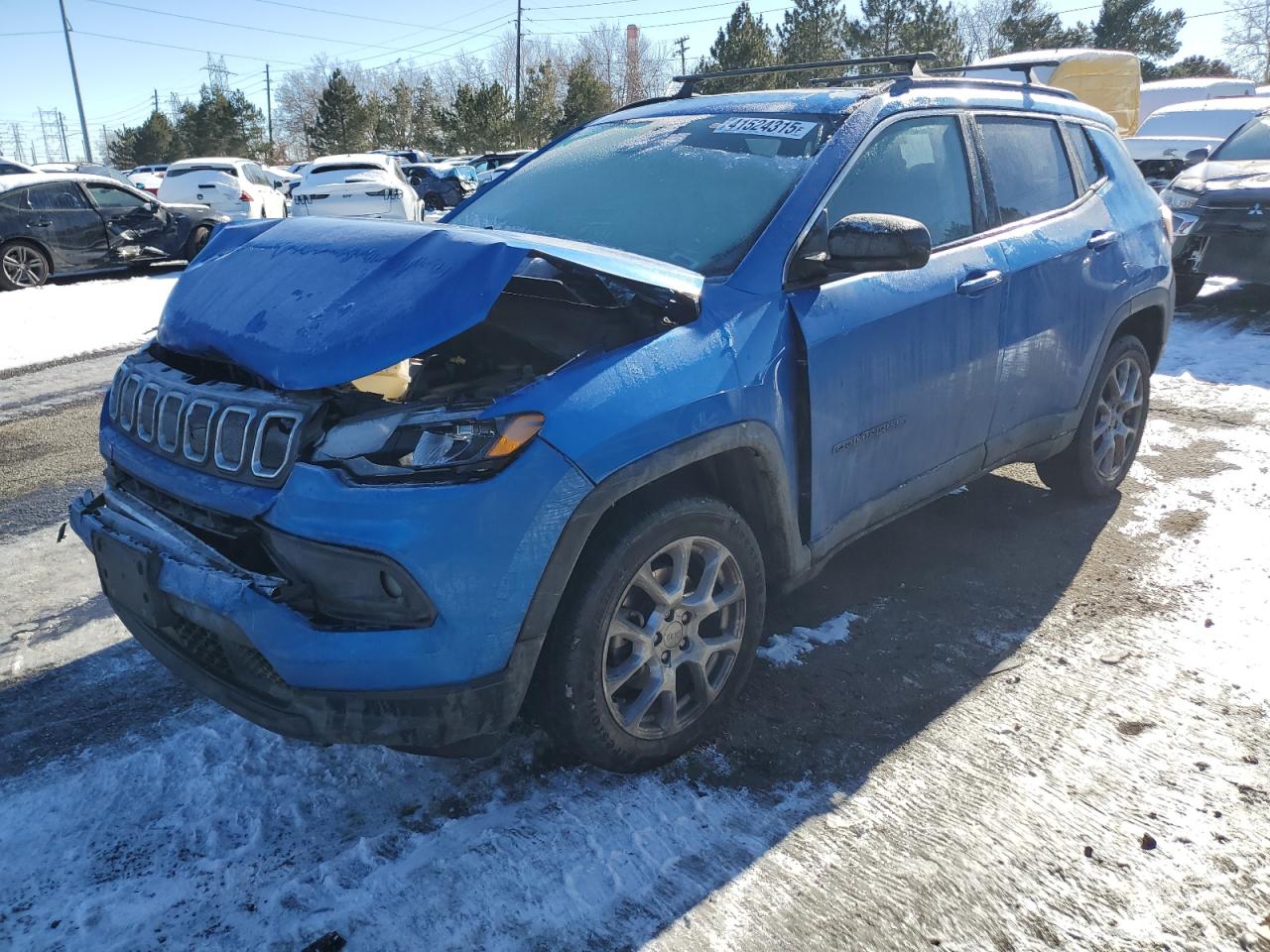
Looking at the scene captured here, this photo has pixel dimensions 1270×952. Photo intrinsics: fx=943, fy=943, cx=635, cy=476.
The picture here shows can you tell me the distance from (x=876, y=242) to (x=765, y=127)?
32.2 inches

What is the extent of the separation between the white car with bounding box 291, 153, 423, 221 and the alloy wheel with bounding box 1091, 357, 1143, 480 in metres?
11.4

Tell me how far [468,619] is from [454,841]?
0.66m

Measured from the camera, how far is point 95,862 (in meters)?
2.32

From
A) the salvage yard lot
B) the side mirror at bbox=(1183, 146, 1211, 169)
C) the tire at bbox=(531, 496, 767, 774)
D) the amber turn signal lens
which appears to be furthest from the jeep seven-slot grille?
the side mirror at bbox=(1183, 146, 1211, 169)

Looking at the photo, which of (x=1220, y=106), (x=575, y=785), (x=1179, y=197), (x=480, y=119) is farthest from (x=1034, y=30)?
(x=575, y=785)

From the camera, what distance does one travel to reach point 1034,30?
157ft

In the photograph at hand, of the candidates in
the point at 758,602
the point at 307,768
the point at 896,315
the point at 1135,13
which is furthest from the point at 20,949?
the point at 1135,13

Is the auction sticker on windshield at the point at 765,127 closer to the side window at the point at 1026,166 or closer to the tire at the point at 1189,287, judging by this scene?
the side window at the point at 1026,166

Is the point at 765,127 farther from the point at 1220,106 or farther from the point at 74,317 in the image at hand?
the point at 1220,106

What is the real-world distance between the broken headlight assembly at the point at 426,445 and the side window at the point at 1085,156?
10.9ft

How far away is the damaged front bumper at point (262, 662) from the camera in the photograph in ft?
7.04

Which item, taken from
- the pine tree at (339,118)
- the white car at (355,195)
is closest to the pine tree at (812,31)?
the pine tree at (339,118)

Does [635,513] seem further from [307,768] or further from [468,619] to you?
[307,768]

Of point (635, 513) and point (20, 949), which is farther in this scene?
point (635, 513)
